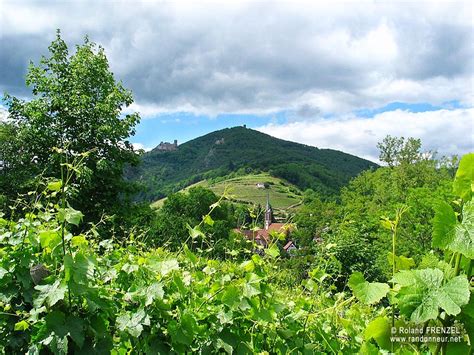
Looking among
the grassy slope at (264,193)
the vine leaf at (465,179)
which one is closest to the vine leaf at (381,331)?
the vine leaf at (465,179)

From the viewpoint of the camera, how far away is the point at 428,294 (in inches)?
52.2

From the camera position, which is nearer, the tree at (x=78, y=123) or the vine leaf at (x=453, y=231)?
the vine leaf at (x=453, y=231)

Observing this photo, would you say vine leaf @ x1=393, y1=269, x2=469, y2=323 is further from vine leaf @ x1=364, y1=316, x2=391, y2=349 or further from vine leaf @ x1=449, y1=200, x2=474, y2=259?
vine leaf @ x1=364, y1=316, x2=391, y2=349

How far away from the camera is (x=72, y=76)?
74.1ft

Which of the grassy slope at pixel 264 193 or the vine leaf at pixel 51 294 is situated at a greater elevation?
the grassy slope at pixel 264 193

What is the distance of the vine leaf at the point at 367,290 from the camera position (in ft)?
4.83

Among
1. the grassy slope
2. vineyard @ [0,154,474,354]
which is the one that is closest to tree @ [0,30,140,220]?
vineyard @ [0,154,474,354]

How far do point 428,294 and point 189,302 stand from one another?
4.05ft

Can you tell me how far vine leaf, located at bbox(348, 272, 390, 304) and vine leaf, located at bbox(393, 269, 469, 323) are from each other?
102 mm

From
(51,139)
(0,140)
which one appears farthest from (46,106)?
(0,140)

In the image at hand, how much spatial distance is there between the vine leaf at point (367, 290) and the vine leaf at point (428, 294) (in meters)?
0.10

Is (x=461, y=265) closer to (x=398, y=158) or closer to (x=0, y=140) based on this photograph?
(x=0, y=140)

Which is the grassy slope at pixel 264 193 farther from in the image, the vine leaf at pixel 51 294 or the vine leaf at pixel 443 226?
the vine leaf at pixel 443 226

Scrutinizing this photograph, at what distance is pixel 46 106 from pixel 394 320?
23.1 metres
